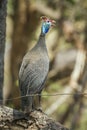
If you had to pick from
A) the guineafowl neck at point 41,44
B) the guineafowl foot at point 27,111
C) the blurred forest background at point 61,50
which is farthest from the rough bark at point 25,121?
the blurred forest background at point 61,50

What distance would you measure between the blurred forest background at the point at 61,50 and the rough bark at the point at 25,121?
21.5ft

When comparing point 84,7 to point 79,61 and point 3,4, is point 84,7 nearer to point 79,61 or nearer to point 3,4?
point 79,61

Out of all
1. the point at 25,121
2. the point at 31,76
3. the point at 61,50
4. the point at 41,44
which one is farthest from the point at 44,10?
the point at 25,121

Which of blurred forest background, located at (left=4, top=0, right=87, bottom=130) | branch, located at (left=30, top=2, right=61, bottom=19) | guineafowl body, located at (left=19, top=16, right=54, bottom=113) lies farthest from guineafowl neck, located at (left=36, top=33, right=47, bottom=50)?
branch, located at (left=30, top=2, right=61, bottom=19)

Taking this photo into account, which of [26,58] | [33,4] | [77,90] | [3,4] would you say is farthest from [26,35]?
[26,58]

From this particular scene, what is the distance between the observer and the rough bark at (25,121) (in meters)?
5.46

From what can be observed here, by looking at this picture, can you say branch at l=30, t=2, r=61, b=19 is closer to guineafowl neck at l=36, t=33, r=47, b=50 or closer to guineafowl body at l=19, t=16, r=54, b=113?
guineafowl neck at l=36, t=33, r=47, b=50

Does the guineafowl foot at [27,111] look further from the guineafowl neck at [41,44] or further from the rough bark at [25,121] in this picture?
the guineafowl neck at [41,44]

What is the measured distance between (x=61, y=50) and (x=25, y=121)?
29.3ft

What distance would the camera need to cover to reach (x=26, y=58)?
5.57 m

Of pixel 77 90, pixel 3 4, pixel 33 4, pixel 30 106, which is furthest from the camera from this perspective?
pixel 33 4

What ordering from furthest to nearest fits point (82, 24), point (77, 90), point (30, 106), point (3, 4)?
point (82, 24) < point (77, 90) < point (3, 4) < point (30, 106)

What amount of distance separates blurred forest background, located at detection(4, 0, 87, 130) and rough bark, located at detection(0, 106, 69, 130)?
6566mm

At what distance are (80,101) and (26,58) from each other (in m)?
7.05
